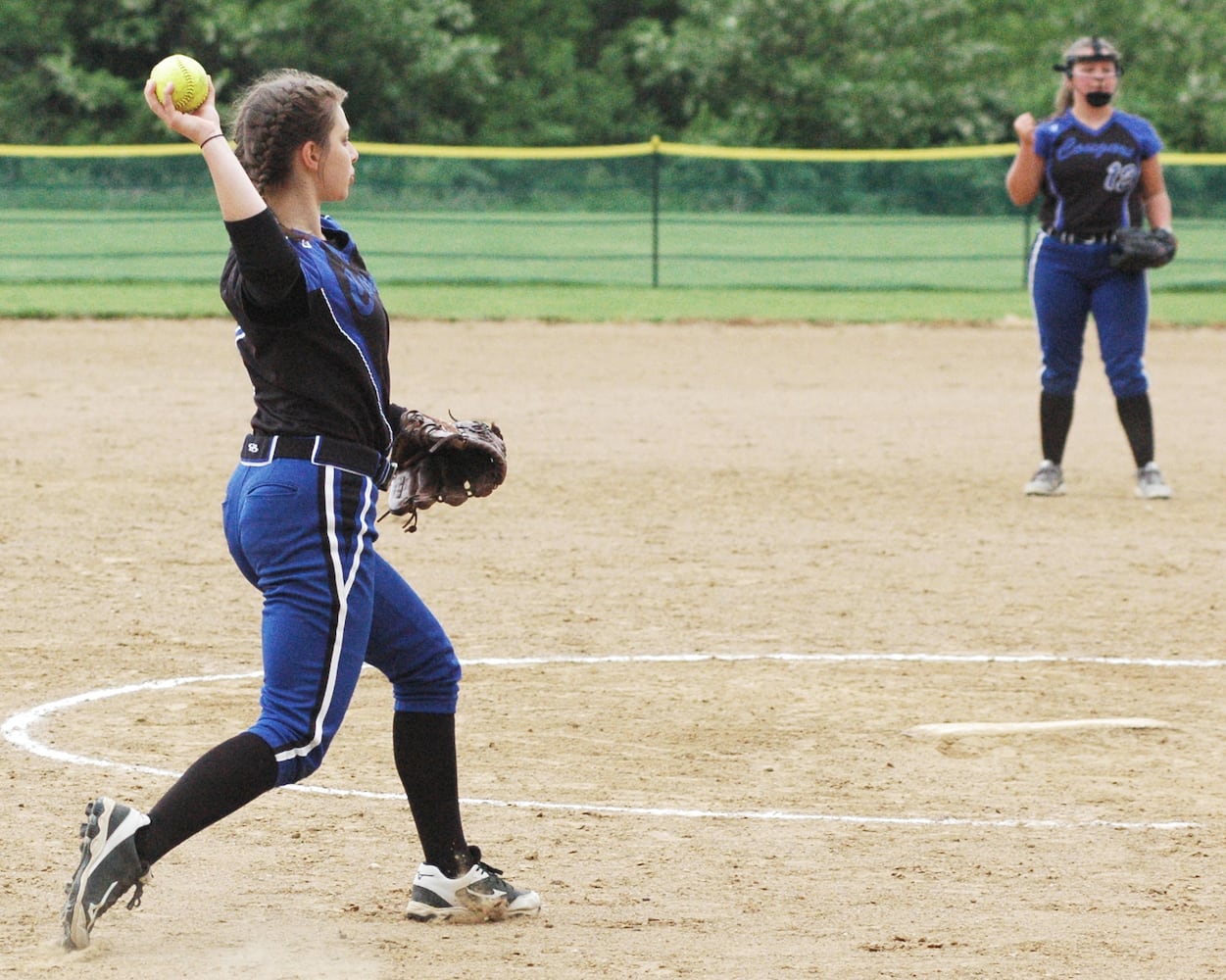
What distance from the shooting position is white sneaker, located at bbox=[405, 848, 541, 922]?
4.20 meters

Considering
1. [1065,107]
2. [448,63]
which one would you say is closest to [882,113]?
[448,63]

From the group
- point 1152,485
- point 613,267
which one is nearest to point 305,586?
point 1152,485

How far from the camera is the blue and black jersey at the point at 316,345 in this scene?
3.78m

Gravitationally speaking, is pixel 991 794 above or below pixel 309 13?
below

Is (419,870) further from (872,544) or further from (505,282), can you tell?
(505,282)

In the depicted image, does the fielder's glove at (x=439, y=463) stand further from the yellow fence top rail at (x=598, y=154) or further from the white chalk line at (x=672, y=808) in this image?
the yellow fence top rail at (x=598, y=154)

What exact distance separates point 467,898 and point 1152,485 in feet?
22.1

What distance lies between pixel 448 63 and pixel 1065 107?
28690 millimetres

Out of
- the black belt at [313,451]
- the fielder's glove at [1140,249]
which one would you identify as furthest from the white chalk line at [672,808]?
the fielder's glove at [1140,249]

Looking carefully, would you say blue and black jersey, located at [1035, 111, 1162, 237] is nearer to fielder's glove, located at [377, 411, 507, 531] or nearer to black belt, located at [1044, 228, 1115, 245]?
black belt, located at [1044, 228, 1115, 245]

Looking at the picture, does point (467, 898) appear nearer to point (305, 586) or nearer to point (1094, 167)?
point (305, 586)

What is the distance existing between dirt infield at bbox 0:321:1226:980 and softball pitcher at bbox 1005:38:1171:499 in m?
0.87

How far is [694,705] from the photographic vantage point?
6.19 meters

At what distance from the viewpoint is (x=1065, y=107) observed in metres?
9.95
